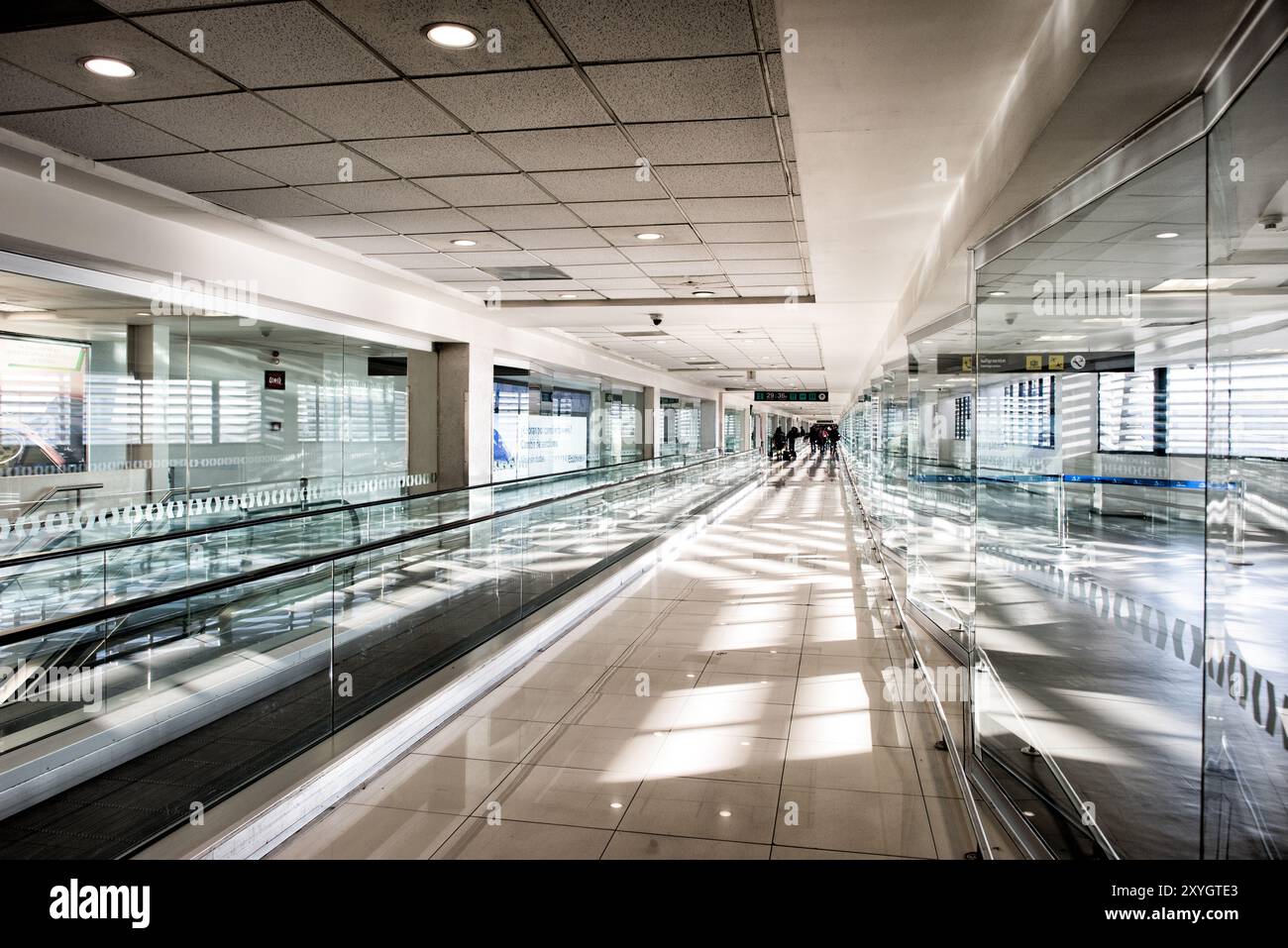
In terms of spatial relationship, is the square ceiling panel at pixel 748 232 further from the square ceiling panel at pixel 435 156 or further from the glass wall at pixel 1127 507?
the square ceiling panel at pixel 435 156

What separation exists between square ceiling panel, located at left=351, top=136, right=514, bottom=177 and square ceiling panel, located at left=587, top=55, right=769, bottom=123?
3.20ft

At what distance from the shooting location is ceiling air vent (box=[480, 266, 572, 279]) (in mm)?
8070

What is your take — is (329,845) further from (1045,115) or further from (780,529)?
(780,529)

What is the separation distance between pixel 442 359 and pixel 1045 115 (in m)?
9.15

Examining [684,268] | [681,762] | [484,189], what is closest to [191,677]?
[681,762]

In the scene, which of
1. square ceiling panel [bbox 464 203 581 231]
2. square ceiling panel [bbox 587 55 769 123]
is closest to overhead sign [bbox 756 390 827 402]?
square ceiling panel [bbox 464 203 581 231]

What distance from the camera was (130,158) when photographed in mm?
4805

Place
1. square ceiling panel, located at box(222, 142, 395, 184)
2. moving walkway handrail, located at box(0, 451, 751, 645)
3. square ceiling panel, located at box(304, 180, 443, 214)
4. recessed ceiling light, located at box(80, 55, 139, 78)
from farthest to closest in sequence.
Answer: square ceiling panel, located at box(304, 180, 443, 214) → square ceiling panel, located at box(222, 142, 395, 184) → recessed ceiling light, located at box(80, 55, 139, 78) → moving walkway handrail, located at box(0, 451, 751, 645)

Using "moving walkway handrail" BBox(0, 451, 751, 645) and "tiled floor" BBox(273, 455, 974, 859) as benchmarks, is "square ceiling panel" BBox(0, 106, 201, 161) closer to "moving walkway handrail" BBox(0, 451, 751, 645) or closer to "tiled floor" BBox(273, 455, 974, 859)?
"moving walkway handrail" BBox(0, 451, 751, 645)

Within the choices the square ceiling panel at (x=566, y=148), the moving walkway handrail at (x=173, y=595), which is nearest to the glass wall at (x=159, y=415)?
the moving walkway handrail at (x=173, y=595)

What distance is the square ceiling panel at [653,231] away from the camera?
6473mm

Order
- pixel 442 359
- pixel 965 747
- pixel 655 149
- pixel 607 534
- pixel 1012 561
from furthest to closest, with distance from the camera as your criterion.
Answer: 1. pixel 1012 561
2. pixel 442 359
3. pixel 607 534
4. pixel 655 149
5. pixel 965 747
